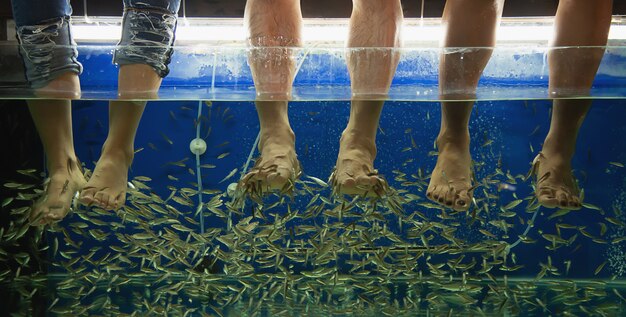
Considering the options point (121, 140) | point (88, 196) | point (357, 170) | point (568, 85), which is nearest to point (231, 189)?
point (121, 140)

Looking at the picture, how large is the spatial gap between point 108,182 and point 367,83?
131 centimetres

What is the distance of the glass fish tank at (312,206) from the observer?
10.4 feet

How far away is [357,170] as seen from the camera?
2621mm

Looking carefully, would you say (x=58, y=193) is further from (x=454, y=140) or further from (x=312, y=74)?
(x=454, y=140)

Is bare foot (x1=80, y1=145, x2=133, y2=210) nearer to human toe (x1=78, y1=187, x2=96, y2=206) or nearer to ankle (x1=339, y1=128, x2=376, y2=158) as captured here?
human toe (x1=78, y1=187, x2=96, y2=206)

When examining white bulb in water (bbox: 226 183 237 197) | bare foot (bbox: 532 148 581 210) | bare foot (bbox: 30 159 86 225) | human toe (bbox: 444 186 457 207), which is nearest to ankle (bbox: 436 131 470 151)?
human toe (bbox: 444 186 457 207)

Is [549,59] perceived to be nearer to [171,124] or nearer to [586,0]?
[586,0]

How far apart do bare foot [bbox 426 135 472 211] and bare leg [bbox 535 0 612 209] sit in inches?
16.9

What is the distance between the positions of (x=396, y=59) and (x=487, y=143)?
0.99m

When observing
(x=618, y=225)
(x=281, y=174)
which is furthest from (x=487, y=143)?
(x=281, y=174)

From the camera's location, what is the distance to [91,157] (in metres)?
3.04

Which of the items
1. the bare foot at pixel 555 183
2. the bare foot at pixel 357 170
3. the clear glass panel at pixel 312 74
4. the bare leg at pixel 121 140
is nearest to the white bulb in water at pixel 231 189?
the clear glass panel at pixel 312 74

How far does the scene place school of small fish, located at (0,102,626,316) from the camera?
126 inches

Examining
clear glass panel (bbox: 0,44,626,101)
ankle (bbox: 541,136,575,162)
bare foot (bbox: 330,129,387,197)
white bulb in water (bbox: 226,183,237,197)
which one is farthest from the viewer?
white bulb in water (bbox: 226,183,237,197)
